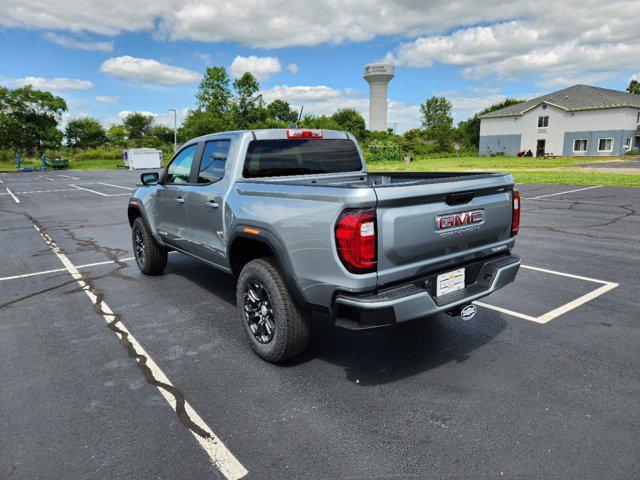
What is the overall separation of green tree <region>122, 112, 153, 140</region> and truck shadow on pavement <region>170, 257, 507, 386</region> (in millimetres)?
113240

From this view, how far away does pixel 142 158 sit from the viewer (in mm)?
49188

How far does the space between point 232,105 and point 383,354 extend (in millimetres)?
78536

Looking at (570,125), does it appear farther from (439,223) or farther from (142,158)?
(439,223)

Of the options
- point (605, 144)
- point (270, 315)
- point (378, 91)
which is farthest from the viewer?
point (378, 91)

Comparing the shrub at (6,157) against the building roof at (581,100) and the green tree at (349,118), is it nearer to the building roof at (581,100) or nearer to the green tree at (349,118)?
the green tree at (349,118)

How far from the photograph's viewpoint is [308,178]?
4.51 metres

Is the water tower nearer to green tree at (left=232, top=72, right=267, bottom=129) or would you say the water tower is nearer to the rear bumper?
green tree at (left=232, top=72, right=267, bottom=129)

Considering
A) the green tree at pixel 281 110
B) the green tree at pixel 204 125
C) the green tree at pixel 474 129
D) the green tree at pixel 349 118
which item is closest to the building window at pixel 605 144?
the green tree at pixel 474 129

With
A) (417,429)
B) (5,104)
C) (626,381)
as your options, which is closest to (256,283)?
(417,429)

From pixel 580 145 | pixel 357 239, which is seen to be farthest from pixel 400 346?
pixel 580 145

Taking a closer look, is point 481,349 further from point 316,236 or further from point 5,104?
point 5,104

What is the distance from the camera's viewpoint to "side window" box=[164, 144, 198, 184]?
4996 mm

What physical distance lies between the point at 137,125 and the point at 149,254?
4433 inches

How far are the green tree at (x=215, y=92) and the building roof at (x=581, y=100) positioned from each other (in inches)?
1711
